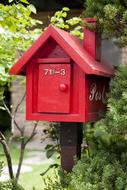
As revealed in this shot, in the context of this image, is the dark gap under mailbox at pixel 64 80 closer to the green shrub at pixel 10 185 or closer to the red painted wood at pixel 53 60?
the red painted wood at pixel 53 60

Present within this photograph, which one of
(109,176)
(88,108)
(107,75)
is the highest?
(107,75)

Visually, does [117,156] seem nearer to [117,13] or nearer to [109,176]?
[109,176]

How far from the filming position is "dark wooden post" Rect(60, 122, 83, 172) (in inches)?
114

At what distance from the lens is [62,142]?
2930mm

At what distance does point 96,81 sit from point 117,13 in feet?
1.69

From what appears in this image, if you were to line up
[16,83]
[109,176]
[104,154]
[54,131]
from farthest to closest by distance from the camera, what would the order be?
[16,83] → [54,131] → [104,154] → [109,176]

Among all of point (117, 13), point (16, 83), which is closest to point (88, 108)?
point (117, 13)

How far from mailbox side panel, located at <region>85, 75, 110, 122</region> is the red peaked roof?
0.35ft

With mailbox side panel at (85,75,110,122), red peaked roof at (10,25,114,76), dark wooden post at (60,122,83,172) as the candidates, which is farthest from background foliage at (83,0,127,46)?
dark wooden post at (60,122,83,172)

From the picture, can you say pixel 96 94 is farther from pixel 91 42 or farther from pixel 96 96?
pixel 91 42

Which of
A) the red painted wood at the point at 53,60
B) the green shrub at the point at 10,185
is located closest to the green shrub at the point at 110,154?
the red painted wood at the point at 53,60

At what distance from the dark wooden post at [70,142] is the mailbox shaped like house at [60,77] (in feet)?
0.54

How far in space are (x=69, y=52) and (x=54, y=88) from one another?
28 cm

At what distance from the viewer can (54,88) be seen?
2771 millimetres
